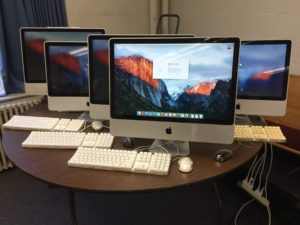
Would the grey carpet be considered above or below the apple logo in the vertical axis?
below

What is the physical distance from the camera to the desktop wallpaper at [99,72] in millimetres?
1422

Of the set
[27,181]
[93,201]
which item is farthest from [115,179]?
[27,181]

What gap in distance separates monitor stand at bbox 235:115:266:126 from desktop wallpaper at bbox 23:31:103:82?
1.09 m

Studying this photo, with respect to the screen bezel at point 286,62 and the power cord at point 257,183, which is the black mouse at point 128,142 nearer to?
the screen bezel at point 286,62

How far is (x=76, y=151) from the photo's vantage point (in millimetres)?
1286

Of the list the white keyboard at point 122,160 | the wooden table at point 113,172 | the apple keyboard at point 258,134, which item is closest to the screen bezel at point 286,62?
the apple keyboard at point 258,134

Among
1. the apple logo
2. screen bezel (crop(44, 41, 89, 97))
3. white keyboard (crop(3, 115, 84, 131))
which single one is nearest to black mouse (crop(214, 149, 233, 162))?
the apple logo

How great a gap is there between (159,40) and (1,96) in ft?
6.52

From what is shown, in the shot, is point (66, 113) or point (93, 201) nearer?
point (66, 113)

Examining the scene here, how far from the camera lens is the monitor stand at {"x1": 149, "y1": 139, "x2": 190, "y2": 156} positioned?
1285mm

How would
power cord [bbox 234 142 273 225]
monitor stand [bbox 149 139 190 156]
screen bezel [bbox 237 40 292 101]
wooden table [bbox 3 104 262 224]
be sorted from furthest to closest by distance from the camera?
power cord [bbox 234 142 273 225], screen bezel [bbox 237 40 292 101], monitor stand [bbox 149 139 190 156], wooden table [bbox 3 104 262 224]

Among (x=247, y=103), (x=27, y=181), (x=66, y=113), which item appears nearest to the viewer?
(x=247, y=103)

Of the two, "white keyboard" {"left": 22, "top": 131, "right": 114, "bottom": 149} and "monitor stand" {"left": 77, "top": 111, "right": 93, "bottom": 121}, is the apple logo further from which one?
"monitor stand" {"left": 77, "top": 111, "right": 93, "bottom": 121}

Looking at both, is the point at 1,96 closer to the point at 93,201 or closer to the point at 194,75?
the point at 93,201
